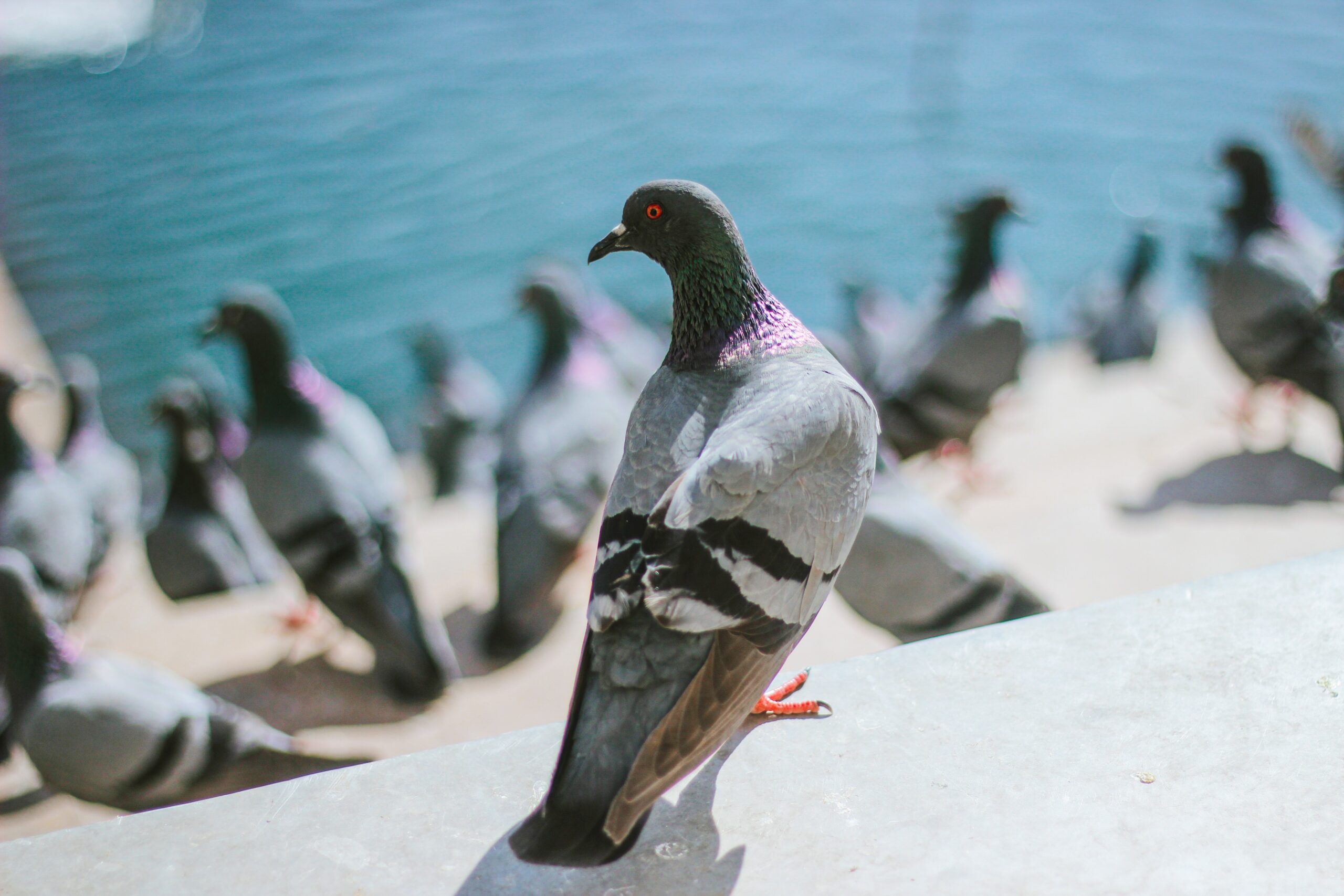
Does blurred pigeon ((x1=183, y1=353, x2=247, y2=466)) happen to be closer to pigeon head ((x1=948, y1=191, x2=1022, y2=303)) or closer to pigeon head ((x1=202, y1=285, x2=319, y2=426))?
pigeon head ((x1=202, y1=285, x2=319, y2=426))

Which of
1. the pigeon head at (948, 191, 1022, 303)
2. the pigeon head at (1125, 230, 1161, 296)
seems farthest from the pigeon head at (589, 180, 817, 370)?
the pigeon head at (1125, 230, 1161, 296)

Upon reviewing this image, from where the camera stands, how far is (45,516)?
523 centimetres

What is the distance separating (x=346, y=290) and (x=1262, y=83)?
14250 mm

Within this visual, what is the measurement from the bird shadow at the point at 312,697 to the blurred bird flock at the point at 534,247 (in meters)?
0.15

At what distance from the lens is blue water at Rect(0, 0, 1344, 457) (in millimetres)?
12523

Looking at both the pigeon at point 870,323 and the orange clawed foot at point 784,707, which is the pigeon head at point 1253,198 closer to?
the pigeon at point 870,323

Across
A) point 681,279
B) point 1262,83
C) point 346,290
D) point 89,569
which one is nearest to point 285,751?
point 681,279

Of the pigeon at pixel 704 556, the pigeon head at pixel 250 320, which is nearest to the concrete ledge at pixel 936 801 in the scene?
the pigeon at pixel 704 556

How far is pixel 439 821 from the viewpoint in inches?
73.4

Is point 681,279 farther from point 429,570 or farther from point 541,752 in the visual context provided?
point 429,570

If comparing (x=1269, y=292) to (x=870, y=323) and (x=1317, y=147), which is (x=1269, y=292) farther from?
(x=870, y=323)

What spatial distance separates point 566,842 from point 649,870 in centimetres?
27

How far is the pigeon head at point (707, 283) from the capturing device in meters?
2.22

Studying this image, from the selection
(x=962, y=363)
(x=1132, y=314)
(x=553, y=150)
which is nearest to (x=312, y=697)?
(x=962, y=363)
